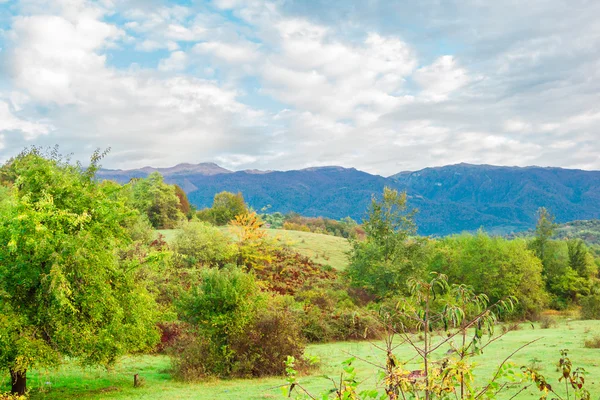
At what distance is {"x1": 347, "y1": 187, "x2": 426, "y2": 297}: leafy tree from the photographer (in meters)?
45.7

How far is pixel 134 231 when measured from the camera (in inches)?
2068

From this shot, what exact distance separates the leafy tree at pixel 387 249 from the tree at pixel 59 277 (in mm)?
30968

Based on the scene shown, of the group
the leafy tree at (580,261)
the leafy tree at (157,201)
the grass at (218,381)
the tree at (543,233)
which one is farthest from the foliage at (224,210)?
the grass at (218,381)

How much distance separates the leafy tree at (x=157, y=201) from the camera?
7525cm

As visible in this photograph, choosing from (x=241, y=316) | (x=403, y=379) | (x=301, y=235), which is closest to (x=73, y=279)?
(x=241, y=316)

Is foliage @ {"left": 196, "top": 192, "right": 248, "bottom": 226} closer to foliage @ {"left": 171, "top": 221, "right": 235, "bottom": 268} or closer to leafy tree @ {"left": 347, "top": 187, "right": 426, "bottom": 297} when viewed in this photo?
foliage @ {"left": 171, "top": 221, "right": 235, "bottom": 268}

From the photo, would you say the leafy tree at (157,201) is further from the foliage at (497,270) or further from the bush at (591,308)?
the bush at (591,308)

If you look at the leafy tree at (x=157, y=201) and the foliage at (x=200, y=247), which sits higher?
the leafy tree at (x=157, y=201)

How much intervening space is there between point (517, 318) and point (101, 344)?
46.4m

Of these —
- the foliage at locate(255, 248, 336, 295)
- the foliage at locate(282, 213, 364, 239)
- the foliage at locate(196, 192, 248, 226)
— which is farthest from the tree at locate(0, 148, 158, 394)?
the foliage at locate(282, 213, 364, 239)

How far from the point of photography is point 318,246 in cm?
7256

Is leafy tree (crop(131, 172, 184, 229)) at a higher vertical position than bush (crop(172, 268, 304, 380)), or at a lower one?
higher

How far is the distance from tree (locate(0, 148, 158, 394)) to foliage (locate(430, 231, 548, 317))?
138 feet

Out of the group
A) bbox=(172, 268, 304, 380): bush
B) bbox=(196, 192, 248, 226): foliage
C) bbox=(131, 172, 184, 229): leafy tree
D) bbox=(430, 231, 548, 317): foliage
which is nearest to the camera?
bbox=(172, 268, 304, 380): bush
